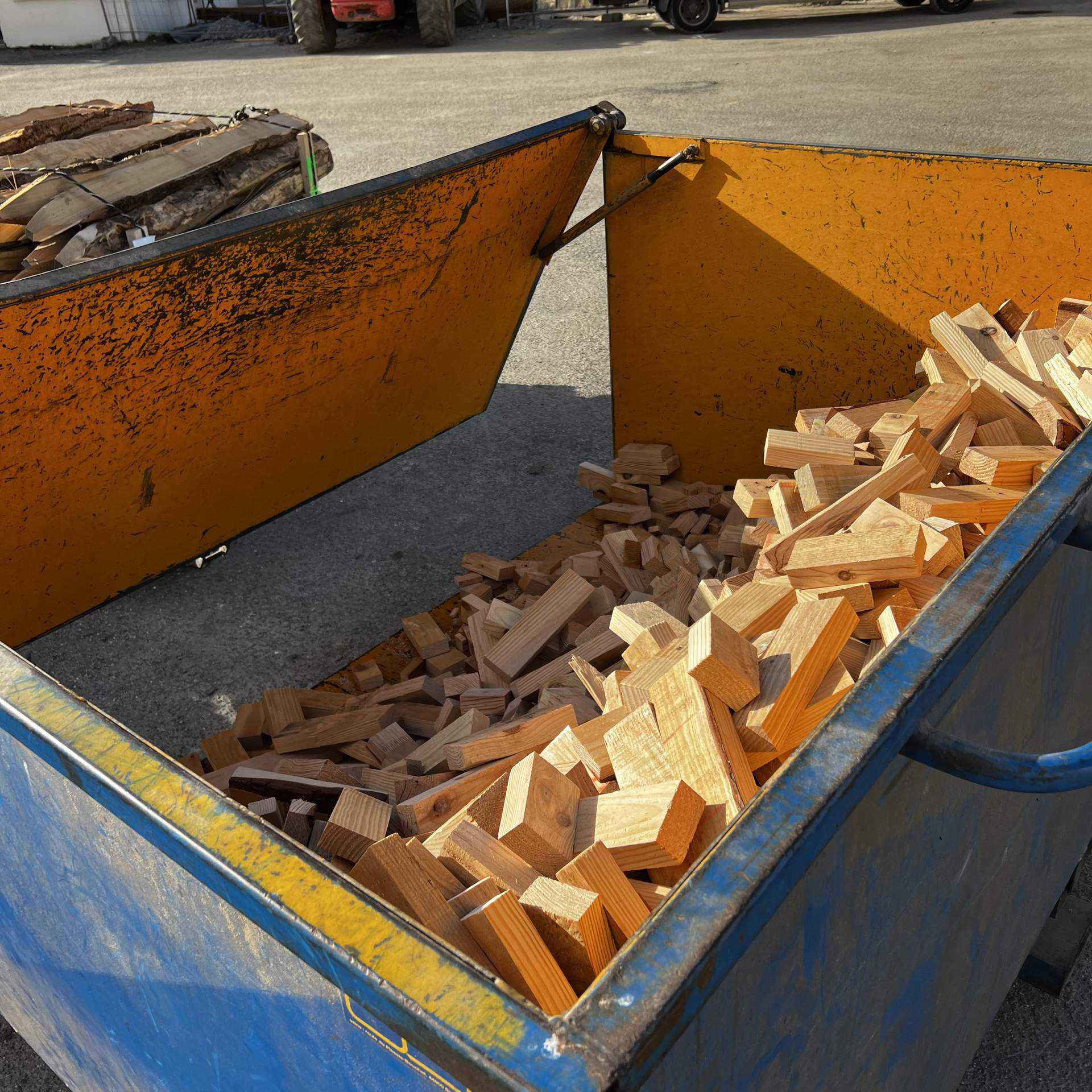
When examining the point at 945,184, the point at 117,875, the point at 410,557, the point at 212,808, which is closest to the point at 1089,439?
the point at 212,808

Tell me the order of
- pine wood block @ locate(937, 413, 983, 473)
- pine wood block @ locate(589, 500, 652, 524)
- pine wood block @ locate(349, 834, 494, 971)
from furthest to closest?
1. pine wood block @ locate(589, 500, 652, 524)
2. pine wood block @ locate(937, 413, 983, 473)
3. pine wood block @ locate(349, 834, 494, 971)

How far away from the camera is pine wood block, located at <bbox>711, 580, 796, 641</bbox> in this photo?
1.88 m

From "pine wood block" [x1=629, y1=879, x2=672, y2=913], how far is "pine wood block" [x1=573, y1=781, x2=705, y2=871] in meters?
0.03

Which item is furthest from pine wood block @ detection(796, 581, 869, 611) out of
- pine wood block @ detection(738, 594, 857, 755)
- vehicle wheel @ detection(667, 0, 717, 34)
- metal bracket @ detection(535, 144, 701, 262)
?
vehicle wheel @ detection(667, 0, 717, 34)

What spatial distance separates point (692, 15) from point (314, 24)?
5.87 metres

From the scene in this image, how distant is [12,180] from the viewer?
410 cm

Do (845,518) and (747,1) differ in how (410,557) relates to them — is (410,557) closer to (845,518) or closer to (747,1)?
(845,518)

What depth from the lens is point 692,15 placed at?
608 inches

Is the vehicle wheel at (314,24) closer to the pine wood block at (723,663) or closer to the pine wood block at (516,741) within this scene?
the pine wood block at (516,741)

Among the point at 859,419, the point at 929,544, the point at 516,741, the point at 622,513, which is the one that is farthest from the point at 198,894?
→ the point at 622,513

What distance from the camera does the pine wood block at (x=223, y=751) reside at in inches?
104

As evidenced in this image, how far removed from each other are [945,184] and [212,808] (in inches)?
112

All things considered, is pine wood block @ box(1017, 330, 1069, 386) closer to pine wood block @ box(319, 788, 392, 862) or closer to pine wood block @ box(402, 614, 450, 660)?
pine wood block @ box(402, 614, 450, 660)

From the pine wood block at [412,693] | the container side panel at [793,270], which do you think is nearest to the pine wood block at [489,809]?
the pine wood block at [412,693]
